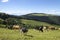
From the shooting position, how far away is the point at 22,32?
3161 cm

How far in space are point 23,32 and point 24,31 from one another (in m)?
0.33

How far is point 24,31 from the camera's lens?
103ft

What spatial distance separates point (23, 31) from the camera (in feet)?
103

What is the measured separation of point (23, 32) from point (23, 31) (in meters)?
0.33

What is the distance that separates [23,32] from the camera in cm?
3167

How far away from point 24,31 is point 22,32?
448 millimetres

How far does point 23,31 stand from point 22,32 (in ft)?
1.13

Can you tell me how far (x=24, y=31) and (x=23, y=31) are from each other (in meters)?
0.21
